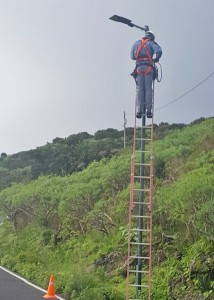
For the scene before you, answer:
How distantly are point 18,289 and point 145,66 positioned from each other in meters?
7.82

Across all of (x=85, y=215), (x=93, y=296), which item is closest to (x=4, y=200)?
→ (x=85, y=215)

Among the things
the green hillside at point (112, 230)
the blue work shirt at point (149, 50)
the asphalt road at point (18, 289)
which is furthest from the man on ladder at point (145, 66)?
the asphalt road at point (18, 289)

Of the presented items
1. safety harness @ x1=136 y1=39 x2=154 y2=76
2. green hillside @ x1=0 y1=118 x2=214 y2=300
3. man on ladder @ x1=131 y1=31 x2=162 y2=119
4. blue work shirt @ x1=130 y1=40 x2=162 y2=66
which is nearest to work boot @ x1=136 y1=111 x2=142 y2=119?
man on ladder @ x1=131 y1=31 x2=162 y2=119

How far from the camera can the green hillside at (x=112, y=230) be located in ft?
37.2

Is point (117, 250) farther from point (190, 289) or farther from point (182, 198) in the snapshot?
point (190, 289)

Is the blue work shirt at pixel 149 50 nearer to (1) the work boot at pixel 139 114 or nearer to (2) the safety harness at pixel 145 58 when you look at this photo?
(2) the safety harness at pixel 145 58

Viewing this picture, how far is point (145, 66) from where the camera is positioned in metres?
9.92

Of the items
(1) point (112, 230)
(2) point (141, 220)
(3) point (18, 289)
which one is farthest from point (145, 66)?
(1) point (112, 230)

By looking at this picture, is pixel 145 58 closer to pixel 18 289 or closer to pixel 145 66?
pixel 145 66

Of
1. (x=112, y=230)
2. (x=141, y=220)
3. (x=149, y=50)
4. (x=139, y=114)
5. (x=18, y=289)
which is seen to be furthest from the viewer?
(x=112, y=230)

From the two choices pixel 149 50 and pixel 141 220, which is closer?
pixel 141 220

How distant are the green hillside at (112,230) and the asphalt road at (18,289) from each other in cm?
48

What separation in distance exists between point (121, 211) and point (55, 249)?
4063 mm

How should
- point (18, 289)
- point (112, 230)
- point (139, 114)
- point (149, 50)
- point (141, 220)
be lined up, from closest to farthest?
point (141, 220)
point (149, 50)
point (139, 114)
point (18, 289)
point (112, 230)
